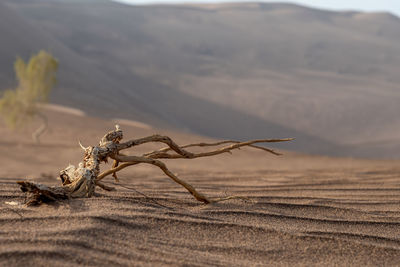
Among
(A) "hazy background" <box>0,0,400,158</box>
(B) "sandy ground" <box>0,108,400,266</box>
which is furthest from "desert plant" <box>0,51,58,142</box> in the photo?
A: (B) "sandy ground" <box>0,108,400,266</box>

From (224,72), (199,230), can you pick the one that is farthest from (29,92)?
(224,72)

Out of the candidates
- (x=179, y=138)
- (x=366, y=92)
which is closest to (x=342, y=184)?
(x=179, y=138)

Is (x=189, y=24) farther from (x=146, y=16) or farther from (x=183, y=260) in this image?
(x=183, y=260)

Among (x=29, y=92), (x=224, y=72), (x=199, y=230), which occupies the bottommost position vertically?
(x=199, y=230)

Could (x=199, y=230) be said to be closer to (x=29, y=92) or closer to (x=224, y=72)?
(x=29, y=92)

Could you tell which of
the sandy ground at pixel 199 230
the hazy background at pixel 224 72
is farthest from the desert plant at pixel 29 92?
the sandy ground at pixel 199 230

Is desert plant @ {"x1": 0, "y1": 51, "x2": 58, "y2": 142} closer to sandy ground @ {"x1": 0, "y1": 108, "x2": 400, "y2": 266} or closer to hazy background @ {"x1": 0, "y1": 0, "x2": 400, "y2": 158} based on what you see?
hazy background @ {"x1": 0, "y1": 0, "x2": 400, "y2": 158}
